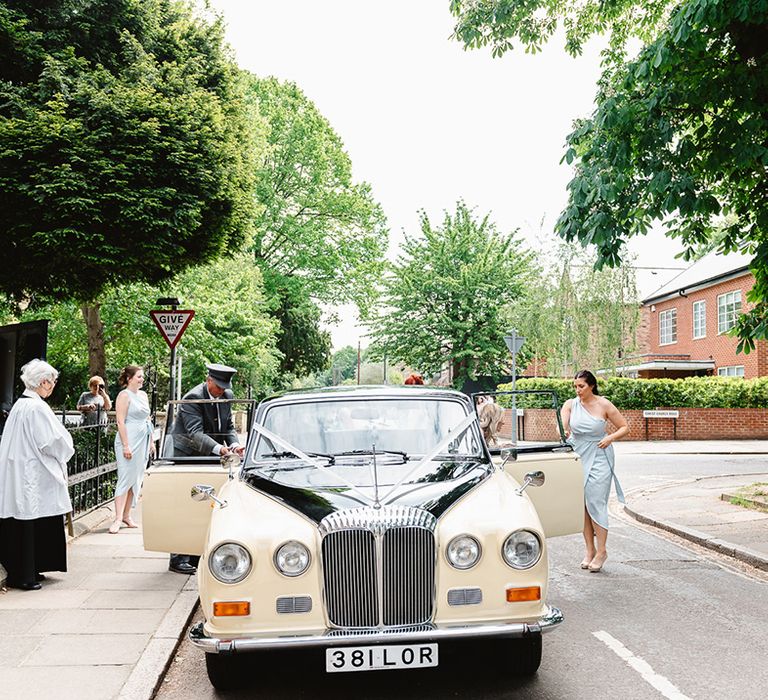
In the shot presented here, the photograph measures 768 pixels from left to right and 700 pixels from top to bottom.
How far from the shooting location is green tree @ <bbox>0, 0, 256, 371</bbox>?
1220cm

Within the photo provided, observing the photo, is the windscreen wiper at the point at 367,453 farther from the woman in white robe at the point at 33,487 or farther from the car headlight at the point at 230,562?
the woman in white robe at the point at 33,487

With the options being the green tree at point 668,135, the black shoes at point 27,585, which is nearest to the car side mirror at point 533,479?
the black shoes at point 27,585

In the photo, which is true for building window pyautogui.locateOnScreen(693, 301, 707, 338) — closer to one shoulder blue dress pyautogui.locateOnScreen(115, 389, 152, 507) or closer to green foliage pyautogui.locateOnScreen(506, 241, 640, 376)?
green foliage pyautogui.locateOnScreen(506, 241, 640, 376)

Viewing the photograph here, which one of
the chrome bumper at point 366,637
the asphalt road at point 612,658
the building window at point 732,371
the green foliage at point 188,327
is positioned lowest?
the asphalt road at point 612,658

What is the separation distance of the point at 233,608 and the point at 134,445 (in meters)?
6.44

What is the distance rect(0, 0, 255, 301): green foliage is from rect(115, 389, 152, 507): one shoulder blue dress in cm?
331

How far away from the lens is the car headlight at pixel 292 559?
4.42 m

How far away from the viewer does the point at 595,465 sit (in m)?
8.23

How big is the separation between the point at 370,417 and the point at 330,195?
33.5m

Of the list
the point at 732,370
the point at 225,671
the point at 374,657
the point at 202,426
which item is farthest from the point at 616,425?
the point at 732,370

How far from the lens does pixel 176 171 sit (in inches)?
520

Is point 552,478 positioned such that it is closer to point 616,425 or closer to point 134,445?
point 616,425

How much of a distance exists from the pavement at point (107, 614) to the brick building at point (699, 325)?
2919cm

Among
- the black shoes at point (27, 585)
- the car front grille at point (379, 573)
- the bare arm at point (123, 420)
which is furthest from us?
the bare arm at point (123, 420)
